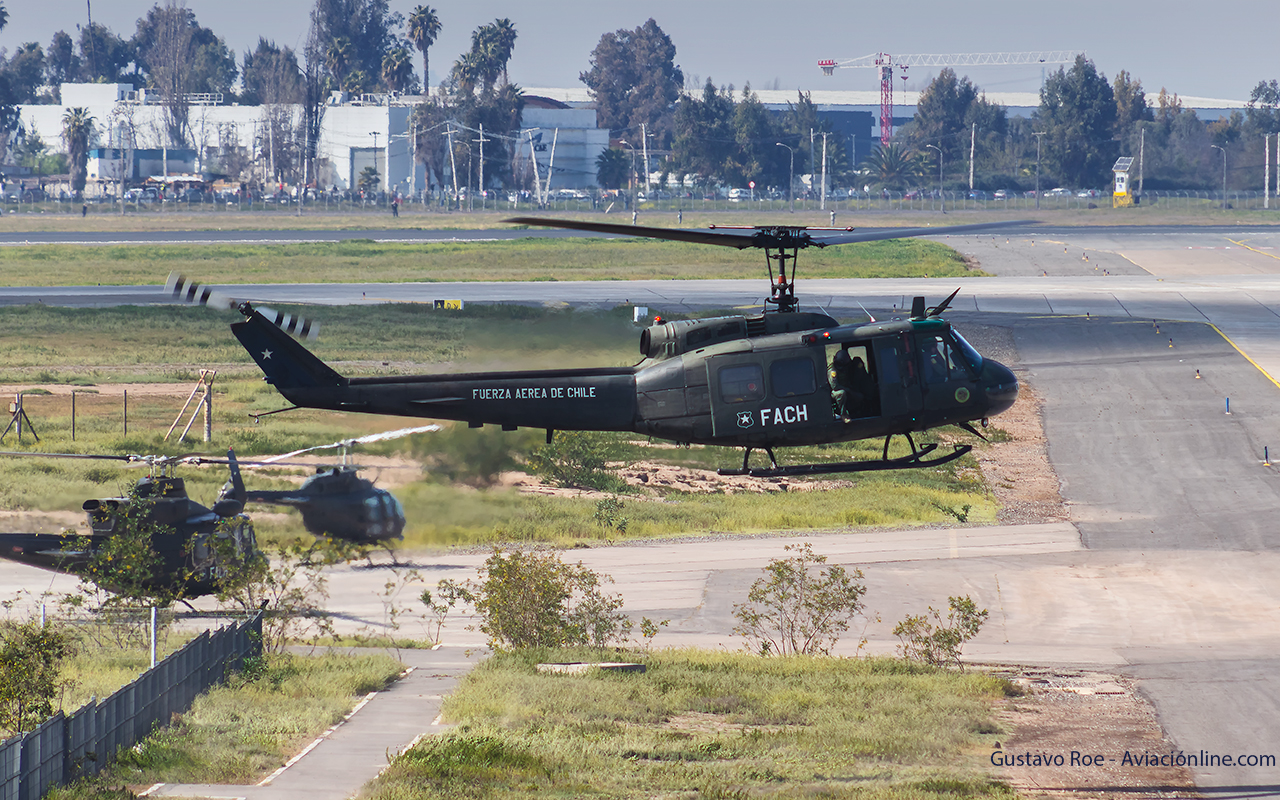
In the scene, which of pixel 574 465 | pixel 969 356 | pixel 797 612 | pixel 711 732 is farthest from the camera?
pixel 574 465

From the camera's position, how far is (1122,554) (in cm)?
3762

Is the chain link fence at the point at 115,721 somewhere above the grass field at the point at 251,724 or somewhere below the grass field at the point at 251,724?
above

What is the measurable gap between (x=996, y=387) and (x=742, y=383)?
488cm

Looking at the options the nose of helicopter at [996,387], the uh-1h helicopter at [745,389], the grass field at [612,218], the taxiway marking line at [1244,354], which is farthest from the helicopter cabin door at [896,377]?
the grass field at [612,218]

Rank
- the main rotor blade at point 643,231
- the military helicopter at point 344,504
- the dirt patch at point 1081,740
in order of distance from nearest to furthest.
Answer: the main rotor blade at point 643,231 < the dirt patch at point 1081,740 < the military helicopter at point 344,504

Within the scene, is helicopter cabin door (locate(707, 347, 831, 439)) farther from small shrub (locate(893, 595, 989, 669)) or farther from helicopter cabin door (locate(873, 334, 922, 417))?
→ small shrub (locate(893, 595, 989, 669))

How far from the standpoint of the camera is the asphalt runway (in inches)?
1145

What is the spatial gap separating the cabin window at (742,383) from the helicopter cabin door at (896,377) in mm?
2213

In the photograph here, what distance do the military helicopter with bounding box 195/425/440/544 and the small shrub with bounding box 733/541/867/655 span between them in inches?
373

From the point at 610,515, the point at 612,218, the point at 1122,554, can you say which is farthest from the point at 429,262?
the point at 1122,554

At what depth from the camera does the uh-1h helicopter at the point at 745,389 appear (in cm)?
2255

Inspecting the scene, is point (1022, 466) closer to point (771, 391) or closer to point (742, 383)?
point (771, 391)

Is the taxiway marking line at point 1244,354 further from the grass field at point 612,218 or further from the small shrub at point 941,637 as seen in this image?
the grass field at point 612,218

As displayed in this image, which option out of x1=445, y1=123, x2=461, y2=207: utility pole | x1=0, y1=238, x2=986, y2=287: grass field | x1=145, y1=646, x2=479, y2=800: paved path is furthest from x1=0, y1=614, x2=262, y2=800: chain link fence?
x1=445, y1=123, x2=461, y2=207: utility pole
